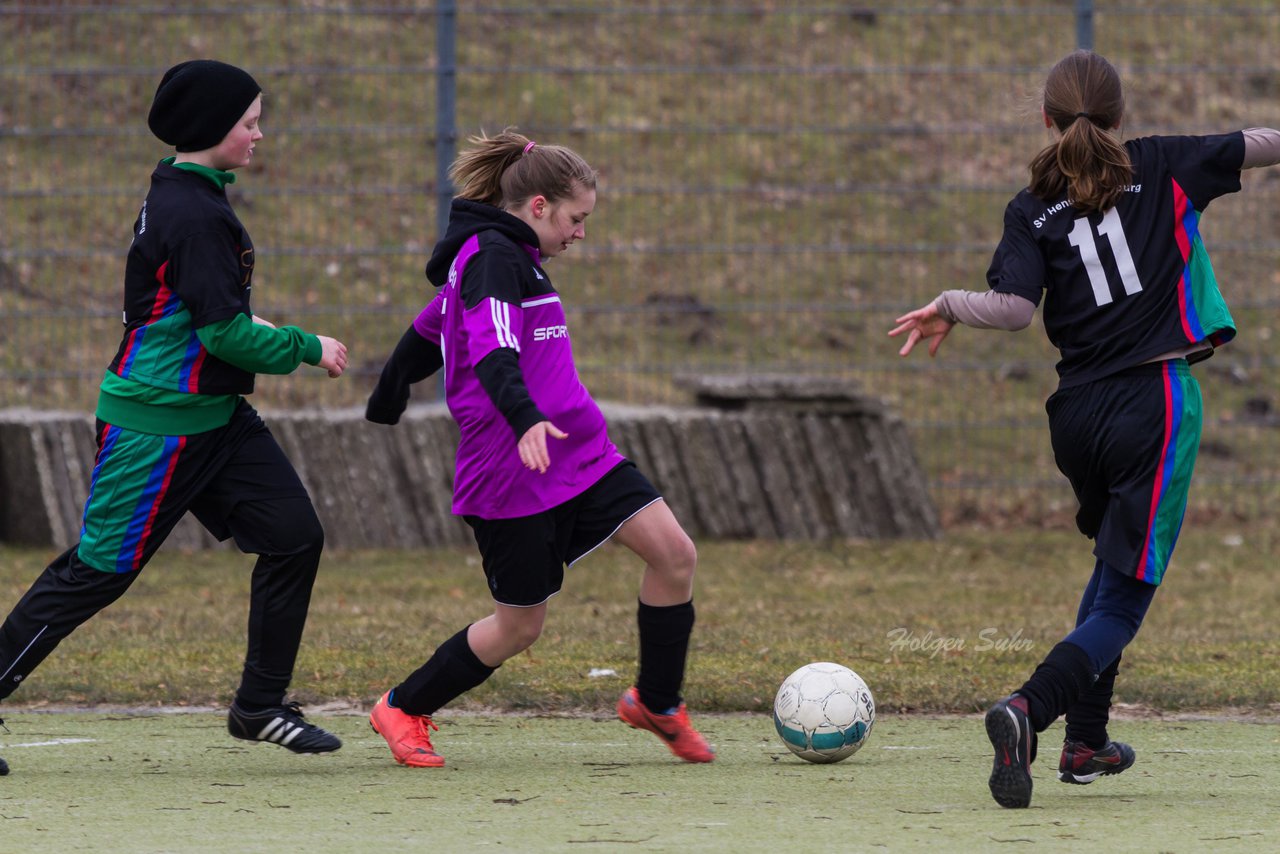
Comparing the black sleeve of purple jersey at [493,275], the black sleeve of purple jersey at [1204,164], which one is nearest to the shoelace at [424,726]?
the black sleeve of purple jersey at [493,275]

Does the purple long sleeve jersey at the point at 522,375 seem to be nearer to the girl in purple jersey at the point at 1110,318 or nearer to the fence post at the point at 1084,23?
the girl in purple jersey at the point at 1110,318

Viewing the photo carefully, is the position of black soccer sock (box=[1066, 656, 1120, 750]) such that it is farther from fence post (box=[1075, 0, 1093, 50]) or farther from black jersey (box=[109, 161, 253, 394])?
fence post (box=[1075, 0, 1093, 50])

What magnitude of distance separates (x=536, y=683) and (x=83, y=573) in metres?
1.90

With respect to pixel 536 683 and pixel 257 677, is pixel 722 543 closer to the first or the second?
pixel 536 683

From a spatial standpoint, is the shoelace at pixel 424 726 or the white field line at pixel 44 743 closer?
the shoelace at pixel 424 726

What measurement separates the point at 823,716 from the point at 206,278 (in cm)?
202

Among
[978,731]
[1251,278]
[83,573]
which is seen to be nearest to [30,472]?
[83,573]

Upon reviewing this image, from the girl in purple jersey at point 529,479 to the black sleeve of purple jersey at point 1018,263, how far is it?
1102 millimetres

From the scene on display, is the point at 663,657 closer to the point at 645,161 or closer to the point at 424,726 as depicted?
the point at 424,726

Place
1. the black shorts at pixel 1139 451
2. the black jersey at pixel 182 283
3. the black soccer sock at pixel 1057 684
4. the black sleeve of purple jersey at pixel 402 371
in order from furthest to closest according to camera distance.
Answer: the black sleeve of purple jersey at pixel 402 371 → the black jersey at pixel 182 283 → the black shorts at pixel 1139 451 → the black soccer sock at pixel 1057 684

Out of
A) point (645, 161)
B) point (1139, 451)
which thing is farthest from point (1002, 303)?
point (645, 161)

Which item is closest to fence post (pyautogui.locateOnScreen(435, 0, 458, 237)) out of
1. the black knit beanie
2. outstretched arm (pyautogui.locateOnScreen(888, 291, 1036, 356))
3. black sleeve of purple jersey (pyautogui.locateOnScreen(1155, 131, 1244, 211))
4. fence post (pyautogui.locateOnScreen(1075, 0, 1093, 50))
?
fence post (pyautogui.locateOnScreen(1075, 0, 1093, 50))

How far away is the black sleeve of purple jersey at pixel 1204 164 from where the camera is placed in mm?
4980

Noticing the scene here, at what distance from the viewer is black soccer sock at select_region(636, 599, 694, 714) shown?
17.5ft
